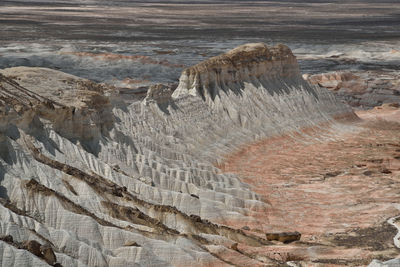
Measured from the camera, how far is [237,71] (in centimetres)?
4997

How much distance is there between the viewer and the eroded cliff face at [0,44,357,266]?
74.1 ft

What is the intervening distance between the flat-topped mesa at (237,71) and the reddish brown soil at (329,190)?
16.7 ft

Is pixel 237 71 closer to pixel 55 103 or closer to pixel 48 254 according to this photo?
pixel 55 103

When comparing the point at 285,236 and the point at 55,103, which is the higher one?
the point at 55,103

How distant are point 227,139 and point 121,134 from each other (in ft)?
31.7

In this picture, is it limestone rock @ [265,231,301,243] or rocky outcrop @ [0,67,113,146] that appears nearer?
limestone rock @ [265,231,301,243]

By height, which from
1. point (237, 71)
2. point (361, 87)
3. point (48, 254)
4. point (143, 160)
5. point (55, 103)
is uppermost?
point (55, 103)

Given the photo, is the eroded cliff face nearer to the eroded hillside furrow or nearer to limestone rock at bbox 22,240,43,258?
the eroded hillside furrow

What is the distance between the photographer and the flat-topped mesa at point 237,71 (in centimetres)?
4753

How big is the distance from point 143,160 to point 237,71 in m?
16.5

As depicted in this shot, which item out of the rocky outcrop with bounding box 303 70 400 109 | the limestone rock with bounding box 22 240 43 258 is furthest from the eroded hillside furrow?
the rocky outcrop with bounding box 303 70 400 109

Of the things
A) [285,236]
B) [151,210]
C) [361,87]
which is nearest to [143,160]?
[151,210]

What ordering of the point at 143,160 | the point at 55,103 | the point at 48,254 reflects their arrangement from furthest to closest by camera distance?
the point at 143,160
the point at 55,103
the point at 48,254

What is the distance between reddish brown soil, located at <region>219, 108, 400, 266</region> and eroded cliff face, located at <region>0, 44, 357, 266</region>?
1208 millimetres
